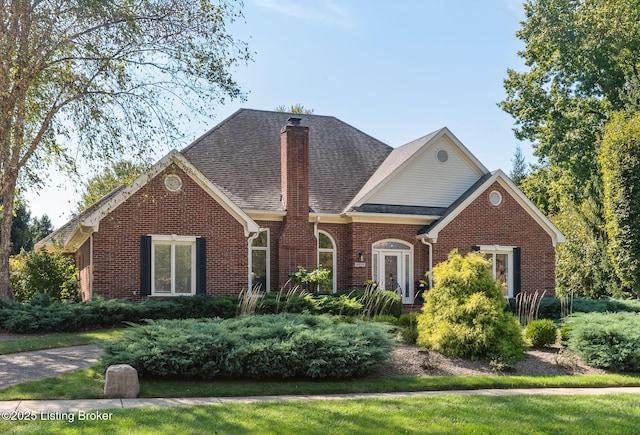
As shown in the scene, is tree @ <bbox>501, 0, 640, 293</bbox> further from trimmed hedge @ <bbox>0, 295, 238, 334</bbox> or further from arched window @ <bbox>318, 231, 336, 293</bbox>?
trimmed hedge @ <bbox>0, 295, 238, 334</bbox>

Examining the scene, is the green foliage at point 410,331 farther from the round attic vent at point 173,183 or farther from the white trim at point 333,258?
the round attic vent at point 173,183

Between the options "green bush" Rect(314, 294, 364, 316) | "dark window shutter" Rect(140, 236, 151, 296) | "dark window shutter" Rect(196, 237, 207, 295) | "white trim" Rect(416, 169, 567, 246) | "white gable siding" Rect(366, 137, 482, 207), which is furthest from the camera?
"white gable siding" Rect(366, 137, 482, 207)

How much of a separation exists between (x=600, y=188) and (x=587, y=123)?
19.9 feet

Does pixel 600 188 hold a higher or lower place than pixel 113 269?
higher

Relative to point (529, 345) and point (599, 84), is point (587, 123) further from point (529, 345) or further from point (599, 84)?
point (529, 345)

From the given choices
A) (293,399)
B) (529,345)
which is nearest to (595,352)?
(529,345)

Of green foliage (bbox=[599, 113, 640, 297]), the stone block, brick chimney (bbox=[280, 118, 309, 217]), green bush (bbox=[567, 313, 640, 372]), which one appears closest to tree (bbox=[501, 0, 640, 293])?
green foliage (bbox=[599, 113, 640, 297])

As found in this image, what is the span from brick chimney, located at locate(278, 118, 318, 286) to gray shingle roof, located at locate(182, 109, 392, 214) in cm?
65

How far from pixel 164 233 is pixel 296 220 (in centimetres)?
434

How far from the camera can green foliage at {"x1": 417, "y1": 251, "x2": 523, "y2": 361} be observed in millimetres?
12055

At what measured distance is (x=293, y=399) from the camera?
9070mm

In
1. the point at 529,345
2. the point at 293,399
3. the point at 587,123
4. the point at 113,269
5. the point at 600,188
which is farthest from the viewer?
the point at 587,123

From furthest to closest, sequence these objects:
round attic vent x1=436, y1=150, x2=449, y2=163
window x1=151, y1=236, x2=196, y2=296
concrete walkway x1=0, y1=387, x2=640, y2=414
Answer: round attic vent x1=436, y1=150, x2=449, y2=163, window x1=151, y1=236, x2=196, y2=296, concrete walkway x1=0, y1=387, x2=640, y2=414

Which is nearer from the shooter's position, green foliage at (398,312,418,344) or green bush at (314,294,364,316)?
green foliage at (398,312,418,344)
